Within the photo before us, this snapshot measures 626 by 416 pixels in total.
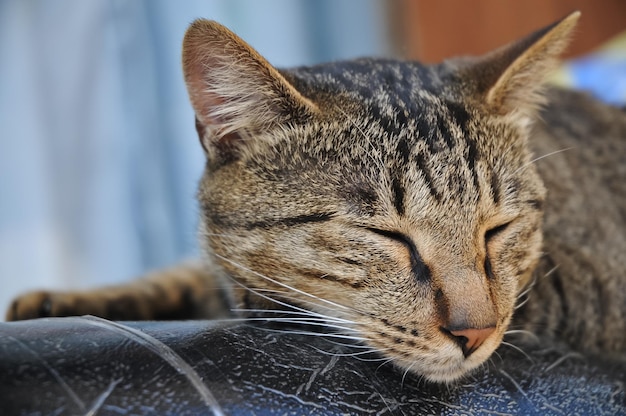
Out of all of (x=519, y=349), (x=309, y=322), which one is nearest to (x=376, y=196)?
(x=309, y=322)

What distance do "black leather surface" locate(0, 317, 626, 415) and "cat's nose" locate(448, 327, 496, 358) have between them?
3 centimetres

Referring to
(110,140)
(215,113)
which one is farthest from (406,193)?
(110,140)

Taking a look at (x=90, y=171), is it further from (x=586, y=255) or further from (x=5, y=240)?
(x=586, y=255)

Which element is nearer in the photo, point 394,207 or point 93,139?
point 394,207

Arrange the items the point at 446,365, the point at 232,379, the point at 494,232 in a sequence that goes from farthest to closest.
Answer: the point at 494,232, the point at 446,365, the point at 232,379

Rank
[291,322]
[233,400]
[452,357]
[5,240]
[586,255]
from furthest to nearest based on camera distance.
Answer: [5,240], [586,255], [291,322], [452,357], [233,400]

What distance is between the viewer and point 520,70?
1.07 meters

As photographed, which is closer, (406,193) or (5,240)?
(406,193)

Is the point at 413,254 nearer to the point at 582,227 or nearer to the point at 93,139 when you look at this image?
the point at 582,227

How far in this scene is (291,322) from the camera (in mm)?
942

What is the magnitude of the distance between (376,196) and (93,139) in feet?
6.25

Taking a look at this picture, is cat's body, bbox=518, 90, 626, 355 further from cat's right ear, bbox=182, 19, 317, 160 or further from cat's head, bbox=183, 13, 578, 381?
cat's right ear, bbox=182, 19, 317, 160

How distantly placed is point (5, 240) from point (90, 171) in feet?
1.36

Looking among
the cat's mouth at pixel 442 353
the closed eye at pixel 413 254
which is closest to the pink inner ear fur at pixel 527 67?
the closed eye at pixel 413 254
